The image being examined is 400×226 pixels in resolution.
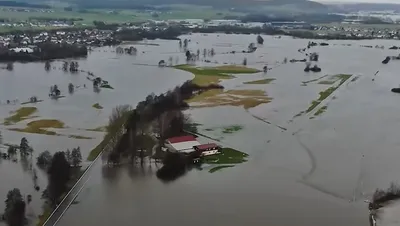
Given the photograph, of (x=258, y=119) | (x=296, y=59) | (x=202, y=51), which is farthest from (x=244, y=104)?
(x=202, y=51)

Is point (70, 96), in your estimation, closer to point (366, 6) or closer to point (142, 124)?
point (142, 124)

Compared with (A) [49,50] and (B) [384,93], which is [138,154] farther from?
(A) [49,50]

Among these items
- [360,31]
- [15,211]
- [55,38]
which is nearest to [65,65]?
[55,38]

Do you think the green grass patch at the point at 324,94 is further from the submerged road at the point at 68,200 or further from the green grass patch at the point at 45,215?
the green grass patch at the point at 45,215

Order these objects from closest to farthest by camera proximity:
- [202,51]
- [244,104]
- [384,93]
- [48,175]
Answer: [48,175] < [244,104] < [384,93] < [202,51]

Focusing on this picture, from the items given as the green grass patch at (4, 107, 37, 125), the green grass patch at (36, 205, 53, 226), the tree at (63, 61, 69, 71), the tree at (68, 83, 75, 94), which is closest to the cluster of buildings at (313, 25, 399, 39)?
the tree at (63, 61, 69, 71)

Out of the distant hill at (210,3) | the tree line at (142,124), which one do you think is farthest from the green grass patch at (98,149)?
the distant hill at (210,3)
